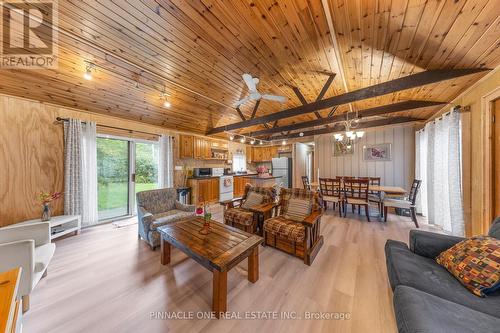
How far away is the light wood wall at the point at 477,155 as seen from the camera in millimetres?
2254

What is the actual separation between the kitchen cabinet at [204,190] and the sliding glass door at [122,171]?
43.3 inches

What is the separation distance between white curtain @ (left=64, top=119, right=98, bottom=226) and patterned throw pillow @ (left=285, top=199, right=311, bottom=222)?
4.03m

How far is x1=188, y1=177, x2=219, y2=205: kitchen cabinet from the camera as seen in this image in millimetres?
5191

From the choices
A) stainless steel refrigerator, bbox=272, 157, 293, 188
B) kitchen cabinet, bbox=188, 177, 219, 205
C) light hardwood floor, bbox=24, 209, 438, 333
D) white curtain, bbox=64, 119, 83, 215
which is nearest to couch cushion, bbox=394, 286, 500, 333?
light hardwood floor, bbox=24, 209, 438, 333

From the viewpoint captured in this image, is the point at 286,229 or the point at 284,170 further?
the point at 284,170

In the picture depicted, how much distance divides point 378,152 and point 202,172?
574 centimetres

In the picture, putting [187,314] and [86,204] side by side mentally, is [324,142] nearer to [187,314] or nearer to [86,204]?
[187,314]

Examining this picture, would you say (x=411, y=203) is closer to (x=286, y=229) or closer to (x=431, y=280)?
(x=431, y=280)

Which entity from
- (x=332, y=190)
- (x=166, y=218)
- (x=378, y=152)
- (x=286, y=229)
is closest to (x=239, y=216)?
(x=286, y=229)

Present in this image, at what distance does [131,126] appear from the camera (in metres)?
4.14

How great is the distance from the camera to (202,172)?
18.2 ft

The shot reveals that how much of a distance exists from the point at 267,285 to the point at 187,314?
2.75ft

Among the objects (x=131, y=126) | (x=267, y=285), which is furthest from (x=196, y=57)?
(x=267, y=285)

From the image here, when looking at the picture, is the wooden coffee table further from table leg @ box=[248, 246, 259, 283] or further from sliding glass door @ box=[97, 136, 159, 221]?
sliding glass door @ box=[97, 136, 159, 221]
